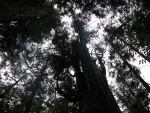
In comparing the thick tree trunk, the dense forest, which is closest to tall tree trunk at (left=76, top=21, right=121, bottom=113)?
the dense forest

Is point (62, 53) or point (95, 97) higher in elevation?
point (62, 53)

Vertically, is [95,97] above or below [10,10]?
below

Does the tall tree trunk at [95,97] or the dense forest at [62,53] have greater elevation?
the dense forest at [62,53]

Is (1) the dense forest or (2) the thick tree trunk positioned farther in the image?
(1) the dense forest

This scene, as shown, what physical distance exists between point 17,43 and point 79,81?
16.4 ft

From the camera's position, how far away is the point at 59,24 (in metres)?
11.5

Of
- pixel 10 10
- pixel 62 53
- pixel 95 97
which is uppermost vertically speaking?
pixel 62 53

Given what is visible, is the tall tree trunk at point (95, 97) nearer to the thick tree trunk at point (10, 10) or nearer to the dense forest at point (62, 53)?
the dense forest at point (62, 53)

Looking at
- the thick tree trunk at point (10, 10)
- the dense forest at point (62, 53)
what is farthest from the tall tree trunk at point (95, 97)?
the thick tree trunk at point (10, 10)

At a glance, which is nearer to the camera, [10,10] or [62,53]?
[10,10]

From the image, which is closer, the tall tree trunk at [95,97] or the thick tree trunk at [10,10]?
the thick tree trunk at [10,10]

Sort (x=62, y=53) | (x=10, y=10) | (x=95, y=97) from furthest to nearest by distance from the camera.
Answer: (x=62, y=53), (x=95, y=97), (x=10, y=10)

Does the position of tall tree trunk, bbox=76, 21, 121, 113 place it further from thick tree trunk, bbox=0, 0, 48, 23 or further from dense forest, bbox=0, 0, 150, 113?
thick tree trunk, bbox=0, 0, 48, 23

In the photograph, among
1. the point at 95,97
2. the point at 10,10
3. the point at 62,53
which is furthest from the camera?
the point at 62,53
